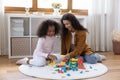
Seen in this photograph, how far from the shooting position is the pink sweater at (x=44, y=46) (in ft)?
9.27

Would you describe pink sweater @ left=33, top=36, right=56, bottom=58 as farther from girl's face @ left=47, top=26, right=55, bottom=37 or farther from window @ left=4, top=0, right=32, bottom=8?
window @ left=4, top=0, right=32, bottom=8

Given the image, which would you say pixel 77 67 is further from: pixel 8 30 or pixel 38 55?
pixel 8 30

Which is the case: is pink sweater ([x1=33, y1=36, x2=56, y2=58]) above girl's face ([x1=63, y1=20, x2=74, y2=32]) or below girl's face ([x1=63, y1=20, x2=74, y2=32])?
below

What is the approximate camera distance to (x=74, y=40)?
115 inches

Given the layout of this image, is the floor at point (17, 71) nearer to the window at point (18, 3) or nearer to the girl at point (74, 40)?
the girl at point (74, 40)

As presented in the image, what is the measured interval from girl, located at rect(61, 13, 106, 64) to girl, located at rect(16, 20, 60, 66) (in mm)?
127

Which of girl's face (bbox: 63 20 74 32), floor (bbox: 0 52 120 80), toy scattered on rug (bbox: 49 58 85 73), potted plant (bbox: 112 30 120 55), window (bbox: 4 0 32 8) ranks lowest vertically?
floor (bbox: 0 52 120 80)

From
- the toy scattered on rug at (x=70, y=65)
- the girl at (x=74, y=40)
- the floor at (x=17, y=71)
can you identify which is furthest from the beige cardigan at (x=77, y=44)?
the floor at (x=17, y=71)

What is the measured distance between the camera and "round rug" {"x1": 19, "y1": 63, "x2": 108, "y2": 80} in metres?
2.31

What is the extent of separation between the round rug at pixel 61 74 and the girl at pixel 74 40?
217 millimetres

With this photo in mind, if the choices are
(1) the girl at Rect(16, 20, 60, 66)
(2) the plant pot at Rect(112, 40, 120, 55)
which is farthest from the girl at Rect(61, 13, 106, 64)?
(2) the plant pot at Rect(112, 40, 120, 55)

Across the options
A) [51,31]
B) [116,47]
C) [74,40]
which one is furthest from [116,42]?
[51,31]

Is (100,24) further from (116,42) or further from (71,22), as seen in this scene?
(71,22)

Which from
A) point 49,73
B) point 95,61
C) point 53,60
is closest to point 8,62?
point 53,60
